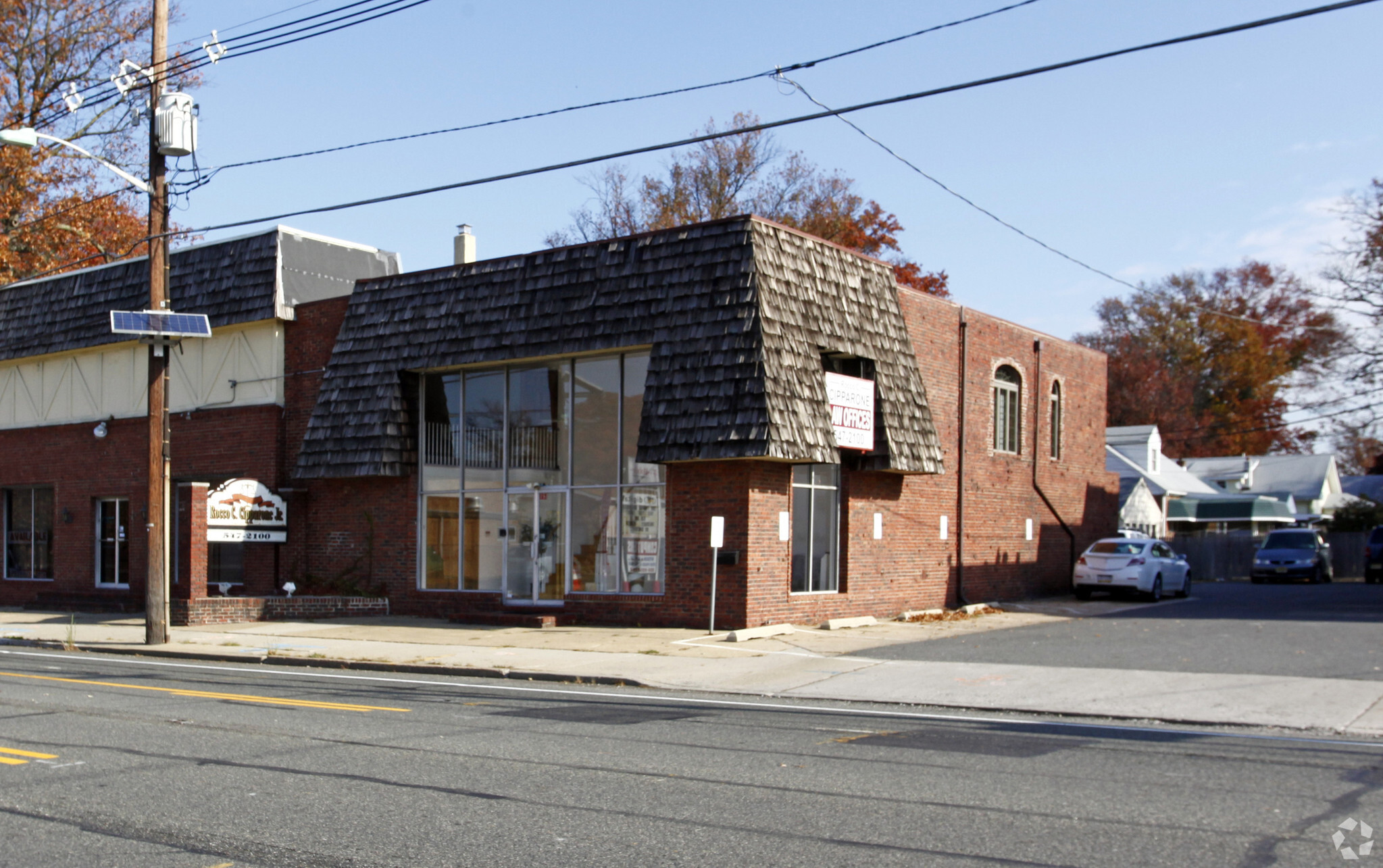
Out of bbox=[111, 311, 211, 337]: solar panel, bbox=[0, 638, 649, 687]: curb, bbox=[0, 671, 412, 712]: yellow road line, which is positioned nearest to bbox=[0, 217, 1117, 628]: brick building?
bbox=[0, 638, 649, 687]: curb

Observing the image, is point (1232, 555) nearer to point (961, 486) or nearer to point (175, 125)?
point (961, 486)

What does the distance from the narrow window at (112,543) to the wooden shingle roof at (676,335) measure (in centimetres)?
707

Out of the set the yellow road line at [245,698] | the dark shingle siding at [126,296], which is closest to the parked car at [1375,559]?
the dark shingle siding at [126,296]

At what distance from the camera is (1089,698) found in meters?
12.2

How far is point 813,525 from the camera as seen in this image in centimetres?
2058

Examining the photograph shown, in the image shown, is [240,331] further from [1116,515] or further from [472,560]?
[1116,515]

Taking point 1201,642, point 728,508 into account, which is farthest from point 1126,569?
point 728,508

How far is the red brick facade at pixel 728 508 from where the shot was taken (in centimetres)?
1925

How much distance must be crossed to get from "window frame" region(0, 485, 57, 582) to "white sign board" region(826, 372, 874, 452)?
20115mm

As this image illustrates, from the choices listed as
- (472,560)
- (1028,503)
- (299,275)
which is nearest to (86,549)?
(299,275)

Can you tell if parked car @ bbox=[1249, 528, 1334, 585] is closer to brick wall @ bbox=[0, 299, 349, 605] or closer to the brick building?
the brick building

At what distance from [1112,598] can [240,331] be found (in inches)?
809

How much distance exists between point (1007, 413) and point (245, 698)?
19223mm

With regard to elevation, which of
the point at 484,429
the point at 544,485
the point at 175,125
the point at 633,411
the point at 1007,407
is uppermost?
the point at 175,125
